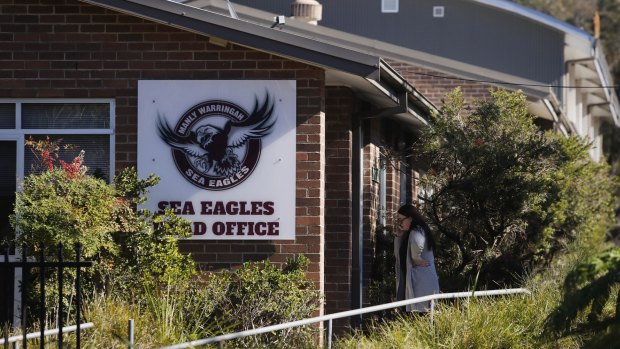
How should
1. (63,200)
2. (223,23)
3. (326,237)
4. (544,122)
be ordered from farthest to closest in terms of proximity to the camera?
(544,122), (326,237), (223,23), (63,200)

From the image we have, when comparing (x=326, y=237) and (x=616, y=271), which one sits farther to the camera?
(x=326, y=237)

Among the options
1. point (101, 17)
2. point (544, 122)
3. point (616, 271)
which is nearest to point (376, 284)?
A: point (101, 17)

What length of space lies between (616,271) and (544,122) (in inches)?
602

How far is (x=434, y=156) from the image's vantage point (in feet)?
46.8

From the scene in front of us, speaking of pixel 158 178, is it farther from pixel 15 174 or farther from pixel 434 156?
pixel 434 156

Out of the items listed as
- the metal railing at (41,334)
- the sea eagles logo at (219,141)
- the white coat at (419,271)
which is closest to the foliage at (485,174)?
the white coat at (419,271)

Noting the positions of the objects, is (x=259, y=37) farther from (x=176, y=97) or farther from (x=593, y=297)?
(x=593, y=297)

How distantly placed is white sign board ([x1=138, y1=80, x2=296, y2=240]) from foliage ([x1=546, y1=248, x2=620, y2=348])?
3544 mm

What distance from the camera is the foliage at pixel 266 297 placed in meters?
11.3

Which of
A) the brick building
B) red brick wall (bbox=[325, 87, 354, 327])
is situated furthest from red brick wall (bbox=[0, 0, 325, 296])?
red brick wall (bbox=[325, 87, 354, 327])

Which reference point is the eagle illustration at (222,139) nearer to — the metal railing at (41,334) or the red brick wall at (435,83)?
the metal railing at (41,334)

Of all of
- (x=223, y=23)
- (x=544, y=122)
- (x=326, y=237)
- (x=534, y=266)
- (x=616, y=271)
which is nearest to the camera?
(x=616, y=271)

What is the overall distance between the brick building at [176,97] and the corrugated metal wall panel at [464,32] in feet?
48.9

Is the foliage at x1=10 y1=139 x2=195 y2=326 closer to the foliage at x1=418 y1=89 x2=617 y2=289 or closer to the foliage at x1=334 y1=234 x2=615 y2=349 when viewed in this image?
the foliage at x1=334 y1=234 x2=615 y2=349
